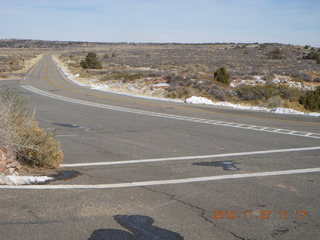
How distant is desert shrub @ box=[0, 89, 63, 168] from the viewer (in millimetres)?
7629

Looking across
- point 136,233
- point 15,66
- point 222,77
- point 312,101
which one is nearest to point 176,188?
point 136,233

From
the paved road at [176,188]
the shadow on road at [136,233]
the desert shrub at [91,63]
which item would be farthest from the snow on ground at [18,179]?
the desert shrub at [91,63]

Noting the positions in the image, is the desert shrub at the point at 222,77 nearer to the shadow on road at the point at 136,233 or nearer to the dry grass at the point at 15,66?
the dry grass at the point at 15,66

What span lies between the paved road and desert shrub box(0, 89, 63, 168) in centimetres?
64

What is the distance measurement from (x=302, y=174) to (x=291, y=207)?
7.32 feet

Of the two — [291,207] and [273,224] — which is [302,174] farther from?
[273,224]

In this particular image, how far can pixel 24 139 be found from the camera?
26.1ft

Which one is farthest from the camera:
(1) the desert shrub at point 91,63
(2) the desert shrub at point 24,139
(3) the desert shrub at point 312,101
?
(1) the desert shrub at point 91,63

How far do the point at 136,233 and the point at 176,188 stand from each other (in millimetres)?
2124

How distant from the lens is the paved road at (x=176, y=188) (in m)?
5.31

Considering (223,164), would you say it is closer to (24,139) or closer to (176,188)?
(176,188)
